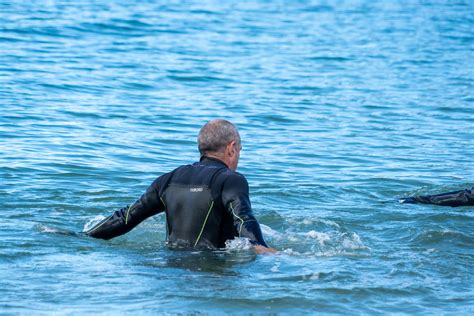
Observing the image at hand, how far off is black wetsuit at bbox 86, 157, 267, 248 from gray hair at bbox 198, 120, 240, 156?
0.42ft

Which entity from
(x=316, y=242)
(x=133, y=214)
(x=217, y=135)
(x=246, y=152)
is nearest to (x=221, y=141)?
(x=217, y=135)

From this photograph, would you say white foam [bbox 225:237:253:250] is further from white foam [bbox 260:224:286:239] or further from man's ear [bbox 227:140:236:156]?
white foam [bbox 260:224:286:239]

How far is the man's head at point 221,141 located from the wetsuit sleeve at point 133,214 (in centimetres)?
47

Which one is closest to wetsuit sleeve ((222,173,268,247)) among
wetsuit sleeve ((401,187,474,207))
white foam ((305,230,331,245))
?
white foam ((305,230,331,245))

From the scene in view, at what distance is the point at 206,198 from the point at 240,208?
348mm

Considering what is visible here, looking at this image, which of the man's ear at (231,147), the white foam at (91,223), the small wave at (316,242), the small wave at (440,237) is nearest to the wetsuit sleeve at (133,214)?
the man's ear at (231,147)

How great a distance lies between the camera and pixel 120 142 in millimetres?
15719

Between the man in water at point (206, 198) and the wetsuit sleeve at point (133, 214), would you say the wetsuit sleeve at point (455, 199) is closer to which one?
the man in water at point (206, 198)

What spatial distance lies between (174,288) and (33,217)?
337 centimetres

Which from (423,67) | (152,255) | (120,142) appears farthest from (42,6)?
(152,255)

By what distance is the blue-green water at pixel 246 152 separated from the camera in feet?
25.4

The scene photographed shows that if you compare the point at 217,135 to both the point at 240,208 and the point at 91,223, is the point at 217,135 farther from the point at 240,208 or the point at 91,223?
the point at 91,223

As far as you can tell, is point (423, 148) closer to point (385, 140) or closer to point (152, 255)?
point (385, 140)

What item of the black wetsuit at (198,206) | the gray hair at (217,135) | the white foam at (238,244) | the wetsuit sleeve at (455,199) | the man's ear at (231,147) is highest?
the gray hair at (217,135)
